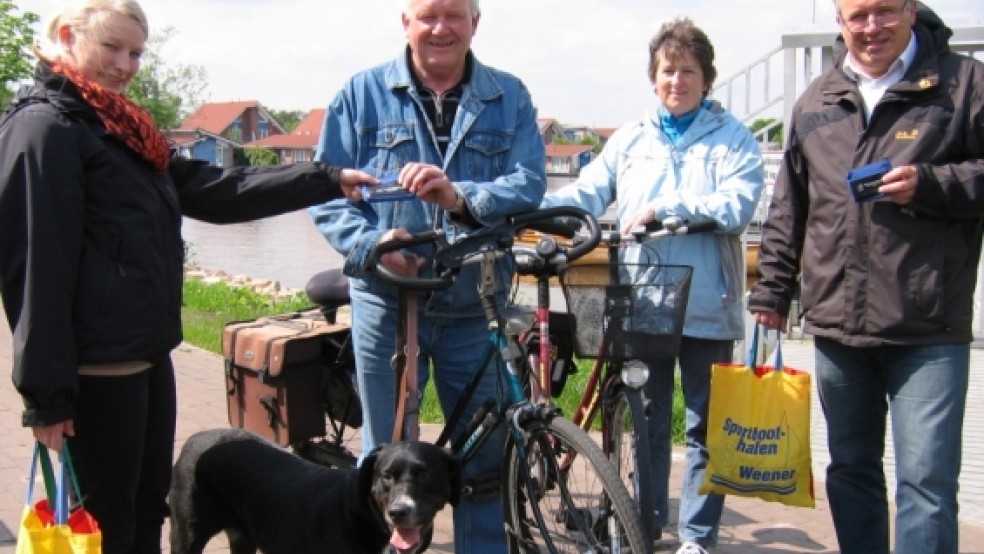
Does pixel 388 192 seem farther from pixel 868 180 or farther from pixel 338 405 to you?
pixel 338 405

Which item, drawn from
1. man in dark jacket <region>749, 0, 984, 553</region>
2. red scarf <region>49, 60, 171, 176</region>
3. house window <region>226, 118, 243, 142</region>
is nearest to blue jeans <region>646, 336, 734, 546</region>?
man in dark jacket <region>749, 0, 984, 553</region>

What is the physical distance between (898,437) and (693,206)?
118 cm

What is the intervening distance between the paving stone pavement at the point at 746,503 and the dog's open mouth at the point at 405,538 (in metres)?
1.37

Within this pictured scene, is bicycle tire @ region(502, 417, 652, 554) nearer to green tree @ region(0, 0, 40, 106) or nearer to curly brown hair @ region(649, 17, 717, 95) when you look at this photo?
curly brown hair @ region(649, 17, 717, 95)

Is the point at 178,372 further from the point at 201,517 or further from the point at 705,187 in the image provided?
the point at 705,187

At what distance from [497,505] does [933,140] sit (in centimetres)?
185

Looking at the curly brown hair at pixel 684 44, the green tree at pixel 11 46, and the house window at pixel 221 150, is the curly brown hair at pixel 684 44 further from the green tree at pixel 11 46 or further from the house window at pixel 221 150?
the house window at pixel 221 150

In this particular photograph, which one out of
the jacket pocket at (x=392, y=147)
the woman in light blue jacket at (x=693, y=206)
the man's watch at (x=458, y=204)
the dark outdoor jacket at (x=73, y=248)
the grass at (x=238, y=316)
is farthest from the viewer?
the grass at (x=238, y=316)

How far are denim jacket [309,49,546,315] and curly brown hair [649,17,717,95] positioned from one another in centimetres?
90

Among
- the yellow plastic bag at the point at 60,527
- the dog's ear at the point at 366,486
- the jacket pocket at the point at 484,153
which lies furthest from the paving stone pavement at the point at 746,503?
the jacket pocket at the point at 484,153

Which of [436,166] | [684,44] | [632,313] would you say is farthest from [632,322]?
[684,44]

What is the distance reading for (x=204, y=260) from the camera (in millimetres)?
22828

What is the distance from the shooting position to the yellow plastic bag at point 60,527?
2738 mm

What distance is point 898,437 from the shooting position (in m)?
3.42
